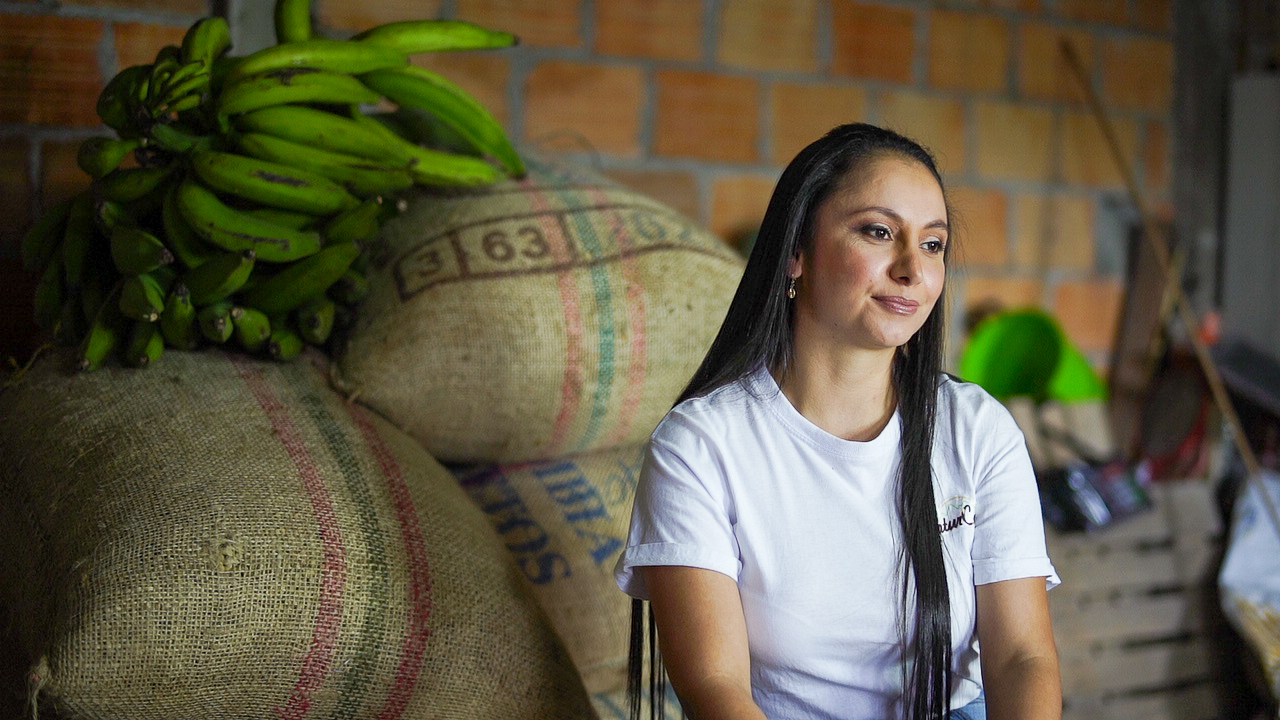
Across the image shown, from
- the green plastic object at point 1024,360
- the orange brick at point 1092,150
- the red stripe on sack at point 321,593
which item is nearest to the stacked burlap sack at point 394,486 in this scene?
the red stripe on sack at point 321,593

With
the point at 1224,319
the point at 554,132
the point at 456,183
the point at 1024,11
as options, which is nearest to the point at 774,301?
the point at 456,183

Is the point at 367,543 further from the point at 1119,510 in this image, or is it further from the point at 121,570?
the point at 1119,510

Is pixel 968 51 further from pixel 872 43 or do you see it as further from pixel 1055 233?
pixel 1055 233

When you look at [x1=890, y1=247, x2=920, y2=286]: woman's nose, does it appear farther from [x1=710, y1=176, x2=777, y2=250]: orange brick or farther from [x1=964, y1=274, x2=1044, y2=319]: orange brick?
[x1=964, y1=274, x2=1044, y2=319]: orange brick

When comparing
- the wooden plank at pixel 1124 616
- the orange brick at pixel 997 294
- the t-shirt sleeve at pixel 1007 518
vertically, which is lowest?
the wooden plank at pixel 1124 616

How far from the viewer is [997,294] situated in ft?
7.60

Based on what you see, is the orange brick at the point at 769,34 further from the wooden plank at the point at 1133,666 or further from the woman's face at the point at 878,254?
the wooden plank at the point at 1133,666

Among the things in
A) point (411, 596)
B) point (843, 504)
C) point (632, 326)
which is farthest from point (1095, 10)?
point (411, 596)

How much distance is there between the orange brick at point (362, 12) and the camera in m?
1.65

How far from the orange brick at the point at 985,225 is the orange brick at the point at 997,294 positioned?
37 millimetres

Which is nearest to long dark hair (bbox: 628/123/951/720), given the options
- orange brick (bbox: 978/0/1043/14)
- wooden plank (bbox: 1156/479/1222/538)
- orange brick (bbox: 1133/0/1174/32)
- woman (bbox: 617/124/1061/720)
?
woman (bbox: 617/124/1061/720)

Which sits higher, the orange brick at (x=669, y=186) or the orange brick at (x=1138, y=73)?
the orange brick at (x=1138, y=73)

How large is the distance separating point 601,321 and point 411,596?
46 cm

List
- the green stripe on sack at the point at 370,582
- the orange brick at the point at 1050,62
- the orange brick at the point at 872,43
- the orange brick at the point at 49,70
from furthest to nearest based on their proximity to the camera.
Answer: the orange brick at the point at 1050,62, the orange brick at the point at 872,43, the orange brick at the point at 49,70, the green stripe on sack at the point at 370,582
